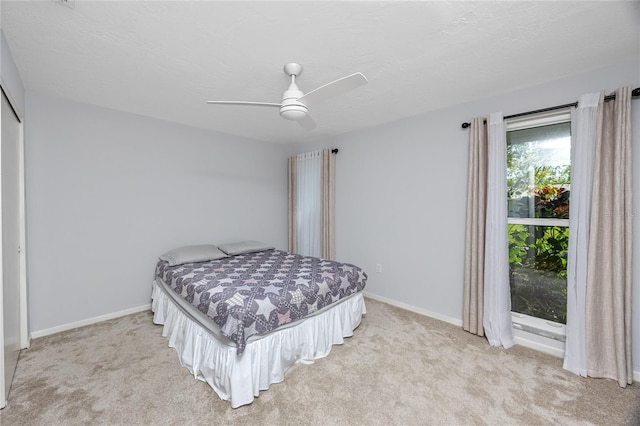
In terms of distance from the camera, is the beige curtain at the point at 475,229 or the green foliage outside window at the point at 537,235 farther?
the beige curtain at the point at 475,229

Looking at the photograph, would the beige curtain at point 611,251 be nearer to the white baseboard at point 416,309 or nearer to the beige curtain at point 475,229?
the beige curtain at point 475,229

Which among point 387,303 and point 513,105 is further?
point 387,303

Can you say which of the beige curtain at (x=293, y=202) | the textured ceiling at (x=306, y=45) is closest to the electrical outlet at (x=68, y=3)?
the textured ceiling at (x=306, y=45)

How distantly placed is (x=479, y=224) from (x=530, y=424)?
159 centimetres

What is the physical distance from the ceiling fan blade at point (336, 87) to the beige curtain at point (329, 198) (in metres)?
2.17

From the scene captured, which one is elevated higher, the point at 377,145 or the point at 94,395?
the point at 377,145

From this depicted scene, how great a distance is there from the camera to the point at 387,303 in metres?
3.51

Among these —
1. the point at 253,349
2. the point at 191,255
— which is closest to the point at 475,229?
the point at 253,349

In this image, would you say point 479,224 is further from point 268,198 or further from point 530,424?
point 268,198

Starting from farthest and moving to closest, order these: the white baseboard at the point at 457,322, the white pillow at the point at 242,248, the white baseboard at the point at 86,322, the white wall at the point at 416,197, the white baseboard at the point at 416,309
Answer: the white pillow at the point at 242,248 < the white baseboard at the point at 416,309 < the white wall at the point at 416,197 < the white baseboard at the point at 86,322 < the white baseboard at the point at 457,322

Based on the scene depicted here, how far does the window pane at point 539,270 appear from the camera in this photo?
2418 mm

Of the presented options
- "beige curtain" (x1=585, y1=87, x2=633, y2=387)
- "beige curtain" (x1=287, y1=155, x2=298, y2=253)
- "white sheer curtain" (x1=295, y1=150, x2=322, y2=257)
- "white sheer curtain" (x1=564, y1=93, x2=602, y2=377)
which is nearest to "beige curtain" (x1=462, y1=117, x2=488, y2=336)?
"white sheer curtain" (x1=564, y1=93, x2=602, y2=377)

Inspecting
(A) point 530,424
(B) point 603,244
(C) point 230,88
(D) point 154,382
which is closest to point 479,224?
(B) point 603,244

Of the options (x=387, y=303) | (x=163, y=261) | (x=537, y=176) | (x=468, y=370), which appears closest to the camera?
(x=468, y=370)
